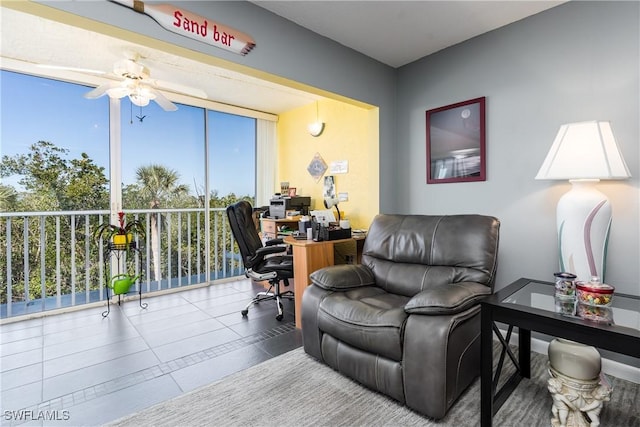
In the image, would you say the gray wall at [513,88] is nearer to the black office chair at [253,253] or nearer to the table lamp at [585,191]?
the table lamp at [585,191]

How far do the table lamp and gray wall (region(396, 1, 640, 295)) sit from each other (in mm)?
330

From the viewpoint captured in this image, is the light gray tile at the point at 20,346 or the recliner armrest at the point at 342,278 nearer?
the recliner armrest at the point at 342,278

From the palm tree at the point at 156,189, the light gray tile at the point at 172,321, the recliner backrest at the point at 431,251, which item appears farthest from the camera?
the palm tree at the point at 156,189

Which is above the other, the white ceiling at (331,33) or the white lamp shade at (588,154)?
the white ceiling at (331,33)

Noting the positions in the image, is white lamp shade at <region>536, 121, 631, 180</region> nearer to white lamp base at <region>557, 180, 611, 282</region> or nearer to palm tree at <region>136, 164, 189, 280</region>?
white lamp base at <region>557, 180, 611, 282</region>

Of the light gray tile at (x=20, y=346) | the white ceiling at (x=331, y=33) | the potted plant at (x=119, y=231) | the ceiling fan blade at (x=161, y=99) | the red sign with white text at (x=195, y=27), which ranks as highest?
the white ceiling at (x=331, y=33)

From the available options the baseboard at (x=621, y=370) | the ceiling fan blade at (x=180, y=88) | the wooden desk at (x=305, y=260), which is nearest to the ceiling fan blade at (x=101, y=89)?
the ceiling fan blade at (x=180, y=88)

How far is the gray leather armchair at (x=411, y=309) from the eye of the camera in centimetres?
152

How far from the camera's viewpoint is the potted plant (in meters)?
3.17

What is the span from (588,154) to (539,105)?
0.76 metres

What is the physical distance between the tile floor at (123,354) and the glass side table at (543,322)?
1359mm

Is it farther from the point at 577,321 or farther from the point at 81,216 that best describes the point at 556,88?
the point at 81,216

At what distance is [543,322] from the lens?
1322 millimetres

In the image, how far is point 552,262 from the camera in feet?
7.37
